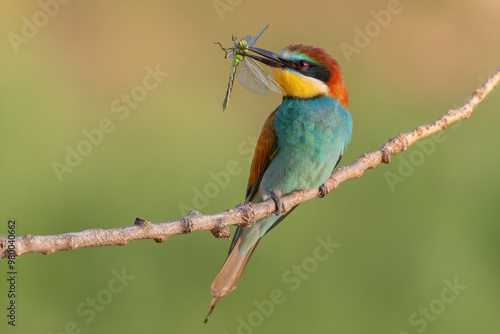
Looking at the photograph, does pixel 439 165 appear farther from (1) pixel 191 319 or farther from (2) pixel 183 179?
(1) pixel 191 319

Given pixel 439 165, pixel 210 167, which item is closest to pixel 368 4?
pixel 439 165

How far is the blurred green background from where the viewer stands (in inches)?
91.0

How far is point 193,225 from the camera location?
1.23 metres

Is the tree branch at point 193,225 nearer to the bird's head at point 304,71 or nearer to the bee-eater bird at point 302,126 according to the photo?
the bee-eater bird at point 302,126

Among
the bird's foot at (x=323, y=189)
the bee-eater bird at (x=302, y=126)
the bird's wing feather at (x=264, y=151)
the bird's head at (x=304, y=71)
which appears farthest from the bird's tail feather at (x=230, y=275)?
the bird's head at (x=304, y=71)

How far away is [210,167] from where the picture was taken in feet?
9.16

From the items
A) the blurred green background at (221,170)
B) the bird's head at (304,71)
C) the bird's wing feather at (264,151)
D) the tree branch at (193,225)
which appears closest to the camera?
the tree branch at (193,225)

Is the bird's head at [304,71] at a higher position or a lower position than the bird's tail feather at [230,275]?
higher

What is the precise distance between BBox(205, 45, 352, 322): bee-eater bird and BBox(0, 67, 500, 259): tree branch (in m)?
0.09

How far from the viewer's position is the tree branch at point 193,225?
103 cm

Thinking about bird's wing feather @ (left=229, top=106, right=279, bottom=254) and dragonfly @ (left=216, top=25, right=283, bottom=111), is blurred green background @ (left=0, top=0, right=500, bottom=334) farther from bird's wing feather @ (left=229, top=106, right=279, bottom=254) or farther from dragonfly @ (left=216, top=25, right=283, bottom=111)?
dragonfly @ (left=216, top=25, right=283, bottom=111)

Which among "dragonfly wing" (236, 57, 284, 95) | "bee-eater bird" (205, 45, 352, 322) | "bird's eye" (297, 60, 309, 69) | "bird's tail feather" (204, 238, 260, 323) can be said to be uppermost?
"dragonfly wing" (236, 57, 284, 95)

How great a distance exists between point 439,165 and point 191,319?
1.32 m

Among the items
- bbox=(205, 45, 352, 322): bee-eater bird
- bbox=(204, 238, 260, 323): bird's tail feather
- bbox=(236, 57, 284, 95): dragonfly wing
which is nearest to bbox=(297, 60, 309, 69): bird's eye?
bbox=(205, 45, 352, 322): bee-eater bird
